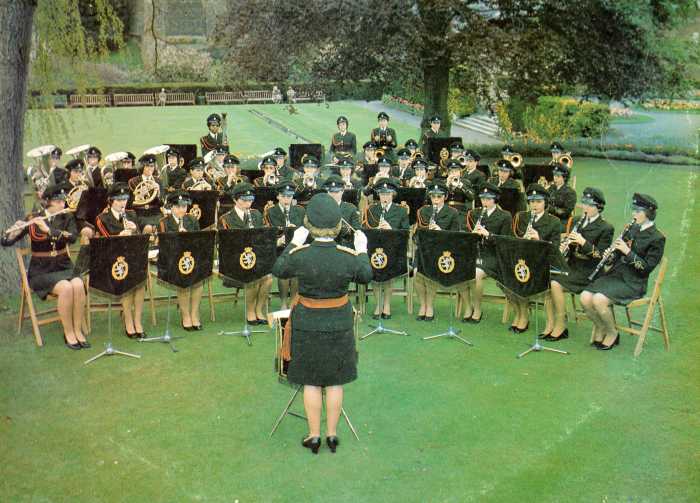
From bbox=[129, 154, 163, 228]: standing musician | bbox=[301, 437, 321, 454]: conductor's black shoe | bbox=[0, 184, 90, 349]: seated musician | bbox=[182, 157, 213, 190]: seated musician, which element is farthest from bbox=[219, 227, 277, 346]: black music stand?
bbox=[182, 157, 213, 190]: seated musician

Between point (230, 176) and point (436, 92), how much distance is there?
39.8 feet

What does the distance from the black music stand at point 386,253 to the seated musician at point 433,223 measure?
25.9 inches

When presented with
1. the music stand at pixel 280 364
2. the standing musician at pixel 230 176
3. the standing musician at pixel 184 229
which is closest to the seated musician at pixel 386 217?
the standing musician at pixel 184 229

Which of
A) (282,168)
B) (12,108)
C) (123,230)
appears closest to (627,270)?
(123,230)

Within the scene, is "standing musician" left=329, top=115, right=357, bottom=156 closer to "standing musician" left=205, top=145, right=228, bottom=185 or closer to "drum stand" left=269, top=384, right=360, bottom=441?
"standing musician" left=205, top=145, right=228, bottom=185

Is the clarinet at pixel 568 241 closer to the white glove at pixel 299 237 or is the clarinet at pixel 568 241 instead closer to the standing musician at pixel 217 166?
the white glove at pixel 299 237

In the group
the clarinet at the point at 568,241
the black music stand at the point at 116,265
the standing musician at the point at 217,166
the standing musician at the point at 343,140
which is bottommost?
the black music stand at the point at 116,265

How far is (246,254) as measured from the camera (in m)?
11.0

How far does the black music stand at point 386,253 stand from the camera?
1115cm

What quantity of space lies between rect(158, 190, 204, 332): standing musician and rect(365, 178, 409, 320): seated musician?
104 inches

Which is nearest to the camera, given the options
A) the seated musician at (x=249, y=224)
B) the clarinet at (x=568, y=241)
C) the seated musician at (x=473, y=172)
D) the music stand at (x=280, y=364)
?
the music stand at (x=280, y=364)

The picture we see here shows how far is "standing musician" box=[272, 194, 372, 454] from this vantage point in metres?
7.36

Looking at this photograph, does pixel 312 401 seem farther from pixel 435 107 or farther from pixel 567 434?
pixel 435 107

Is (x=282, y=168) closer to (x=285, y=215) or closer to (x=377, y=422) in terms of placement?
(x=285, y=215)
